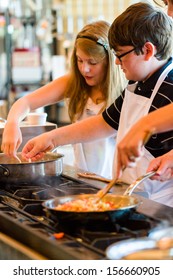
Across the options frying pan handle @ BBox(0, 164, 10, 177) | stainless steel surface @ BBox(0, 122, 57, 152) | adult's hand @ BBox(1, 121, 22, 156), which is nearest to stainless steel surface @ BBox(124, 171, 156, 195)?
frying pan handle @ BBox(0, 164, 10, 177)

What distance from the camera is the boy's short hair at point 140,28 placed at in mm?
2164

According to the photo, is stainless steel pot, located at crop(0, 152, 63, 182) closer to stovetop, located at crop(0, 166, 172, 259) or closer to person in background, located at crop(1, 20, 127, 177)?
stovetop, located at crop(0, 166, 172, 259)

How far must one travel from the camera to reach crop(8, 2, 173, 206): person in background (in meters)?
2.18

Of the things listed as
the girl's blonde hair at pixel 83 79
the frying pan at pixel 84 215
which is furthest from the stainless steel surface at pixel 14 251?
the girl's blonde hair at pixel 83 79

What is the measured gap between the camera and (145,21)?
217 cm

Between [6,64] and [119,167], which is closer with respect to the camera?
[119,167]

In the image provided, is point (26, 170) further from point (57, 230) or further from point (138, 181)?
point (57, 230)

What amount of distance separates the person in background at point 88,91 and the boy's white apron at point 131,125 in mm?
337

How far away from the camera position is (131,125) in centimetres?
238

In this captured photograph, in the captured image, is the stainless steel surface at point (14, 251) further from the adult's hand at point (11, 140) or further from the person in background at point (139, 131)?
the adult's hand at point (11, 140)
